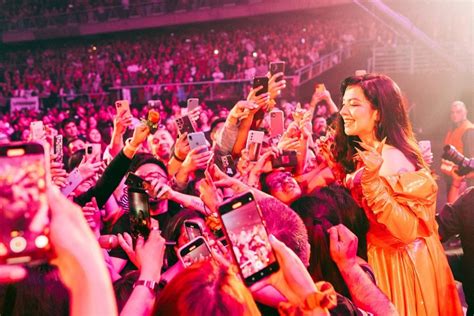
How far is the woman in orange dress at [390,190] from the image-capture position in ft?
7.31

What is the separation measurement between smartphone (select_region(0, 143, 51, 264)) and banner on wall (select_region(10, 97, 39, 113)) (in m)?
10.9

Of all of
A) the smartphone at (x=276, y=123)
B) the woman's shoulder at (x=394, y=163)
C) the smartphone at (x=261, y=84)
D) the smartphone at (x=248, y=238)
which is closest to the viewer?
the smartphone at (x=248, y=238)

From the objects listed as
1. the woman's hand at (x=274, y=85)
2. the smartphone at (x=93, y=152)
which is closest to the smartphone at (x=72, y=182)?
the smartphone at (x=93, y=152)

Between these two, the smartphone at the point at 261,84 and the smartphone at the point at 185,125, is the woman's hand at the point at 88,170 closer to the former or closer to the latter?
the smartphone at the point at 185,125

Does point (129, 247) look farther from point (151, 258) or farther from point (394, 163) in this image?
point (394, 163)

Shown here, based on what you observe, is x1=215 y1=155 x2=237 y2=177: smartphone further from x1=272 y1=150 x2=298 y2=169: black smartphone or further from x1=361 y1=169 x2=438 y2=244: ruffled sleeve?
x1=361 y1=169 x2=438 y2=244: ruffled sleeve

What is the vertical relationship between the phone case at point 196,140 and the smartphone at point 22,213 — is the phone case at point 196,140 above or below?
below

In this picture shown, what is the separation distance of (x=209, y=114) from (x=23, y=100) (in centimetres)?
545

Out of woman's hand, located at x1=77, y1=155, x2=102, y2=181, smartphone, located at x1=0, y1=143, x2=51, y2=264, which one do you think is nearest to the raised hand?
smartphone, located at x1=0, y1=143, x2=51, y2=264

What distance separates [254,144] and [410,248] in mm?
952

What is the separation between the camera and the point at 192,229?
2242 mm

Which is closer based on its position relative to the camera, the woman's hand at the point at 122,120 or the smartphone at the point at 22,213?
the smartphone at the point at 22,213

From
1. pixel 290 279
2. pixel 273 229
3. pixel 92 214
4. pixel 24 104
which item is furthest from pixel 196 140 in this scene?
pixel 24 104

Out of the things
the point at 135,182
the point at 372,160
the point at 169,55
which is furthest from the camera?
the point at 169,55
